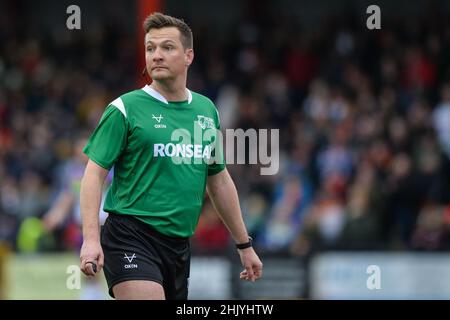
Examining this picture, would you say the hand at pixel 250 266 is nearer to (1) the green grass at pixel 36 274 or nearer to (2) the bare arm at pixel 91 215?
(2) the bare arm at pixel 91 215

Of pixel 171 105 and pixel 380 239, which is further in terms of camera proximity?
pixel 380 239

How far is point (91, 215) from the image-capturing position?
20.4ft

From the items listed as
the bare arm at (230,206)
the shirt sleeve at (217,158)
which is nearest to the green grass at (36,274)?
the bare arm at (230,206)

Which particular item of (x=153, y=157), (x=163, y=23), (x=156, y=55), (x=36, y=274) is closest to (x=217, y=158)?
(x=153, y=157)

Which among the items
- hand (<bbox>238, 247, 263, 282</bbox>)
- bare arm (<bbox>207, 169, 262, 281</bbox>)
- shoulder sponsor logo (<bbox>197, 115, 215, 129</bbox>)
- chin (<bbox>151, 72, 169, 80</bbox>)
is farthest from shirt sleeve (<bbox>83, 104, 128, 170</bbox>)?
hand (<bbox>238, 247, 263, 282</bbox>)

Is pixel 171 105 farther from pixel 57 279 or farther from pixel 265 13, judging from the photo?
pixel 265 13

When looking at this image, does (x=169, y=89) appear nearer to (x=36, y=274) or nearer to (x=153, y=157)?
(x=153, y=157)

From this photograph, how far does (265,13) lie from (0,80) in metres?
4.62

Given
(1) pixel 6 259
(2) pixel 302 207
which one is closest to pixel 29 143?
(1) pixel 6 259

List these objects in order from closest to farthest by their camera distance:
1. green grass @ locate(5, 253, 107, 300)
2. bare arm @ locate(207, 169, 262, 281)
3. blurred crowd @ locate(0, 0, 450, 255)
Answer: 1. bare arm @ locate(207, 169, 262, 281)
2. green grass @ locate(5, 253, 107, 300)
3. blurred crowd @ locate(0, 0, 450, 255)

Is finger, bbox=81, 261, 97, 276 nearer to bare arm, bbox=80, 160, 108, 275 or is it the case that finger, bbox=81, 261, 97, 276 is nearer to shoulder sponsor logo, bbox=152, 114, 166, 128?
bare arm, bbox=80, 160, 108, 275

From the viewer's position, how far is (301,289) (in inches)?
543

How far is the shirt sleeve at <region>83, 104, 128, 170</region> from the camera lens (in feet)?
20.9

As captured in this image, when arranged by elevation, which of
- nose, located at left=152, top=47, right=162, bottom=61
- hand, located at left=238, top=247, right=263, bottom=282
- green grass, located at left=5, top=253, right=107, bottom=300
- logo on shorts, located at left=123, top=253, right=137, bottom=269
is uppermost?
nose, located at left=152, top=47, right=162, bottom=61
